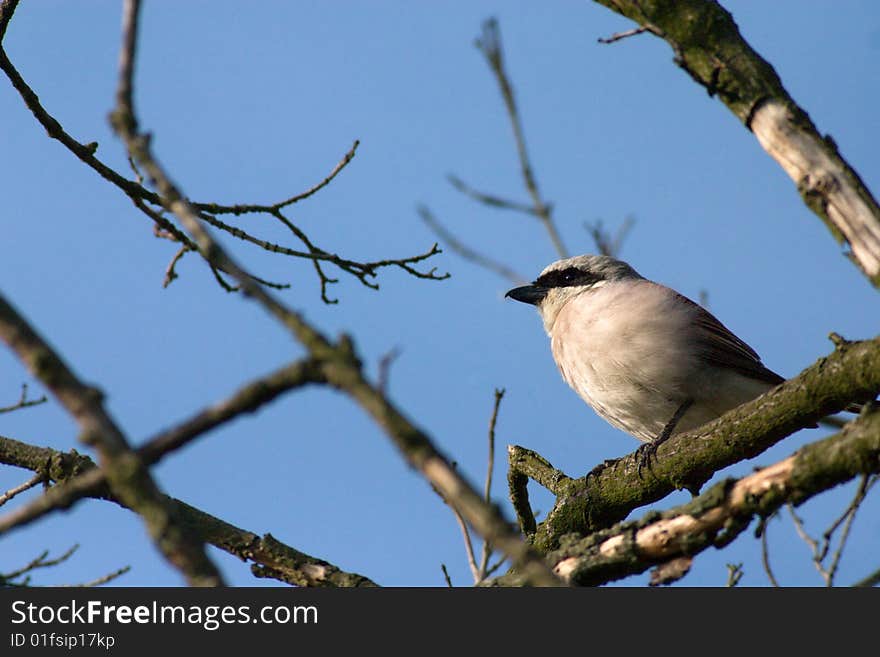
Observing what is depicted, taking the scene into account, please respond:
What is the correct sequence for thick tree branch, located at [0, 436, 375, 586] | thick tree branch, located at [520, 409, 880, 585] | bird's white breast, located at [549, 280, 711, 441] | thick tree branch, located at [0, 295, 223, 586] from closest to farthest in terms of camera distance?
thick tree branch, located at [0, 295, 223, 586] → thick tree branch, located at [520, 409, 880, 585] → thick tree branch, located at [0, 436, 375, 586] → bird's white breast, located at [549, 280, 711, 441]

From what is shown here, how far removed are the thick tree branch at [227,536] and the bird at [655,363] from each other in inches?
100.0

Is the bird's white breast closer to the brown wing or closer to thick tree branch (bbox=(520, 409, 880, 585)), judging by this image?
the brown wing

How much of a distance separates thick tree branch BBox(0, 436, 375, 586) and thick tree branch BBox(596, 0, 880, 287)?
220 centimetres

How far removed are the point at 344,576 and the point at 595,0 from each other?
8.16 ft

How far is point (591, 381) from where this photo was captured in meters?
6.16

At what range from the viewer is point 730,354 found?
6.00 metres

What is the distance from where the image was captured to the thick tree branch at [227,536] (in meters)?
4.04

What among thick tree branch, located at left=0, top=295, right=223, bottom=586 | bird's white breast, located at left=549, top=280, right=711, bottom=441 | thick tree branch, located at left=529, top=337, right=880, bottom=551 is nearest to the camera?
thick tree branch, located at left=0, top=295, right=223, bottom=586

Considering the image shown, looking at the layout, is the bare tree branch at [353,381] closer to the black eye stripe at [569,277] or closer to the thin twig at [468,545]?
the thin twig at [468,545]

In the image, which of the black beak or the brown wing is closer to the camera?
the brown wing

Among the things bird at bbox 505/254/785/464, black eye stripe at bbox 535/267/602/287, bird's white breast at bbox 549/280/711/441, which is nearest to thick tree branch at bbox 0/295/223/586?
bird at bbox 505/254/785/464

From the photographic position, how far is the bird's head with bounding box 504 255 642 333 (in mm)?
6887
